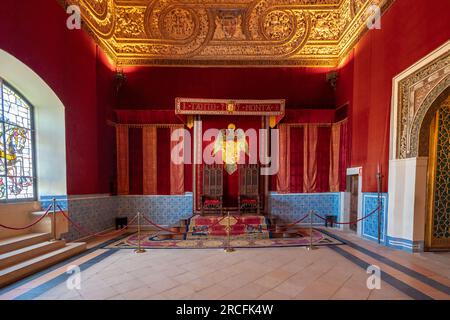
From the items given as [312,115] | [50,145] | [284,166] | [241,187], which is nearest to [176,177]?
[241,187]

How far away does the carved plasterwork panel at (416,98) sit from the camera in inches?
133

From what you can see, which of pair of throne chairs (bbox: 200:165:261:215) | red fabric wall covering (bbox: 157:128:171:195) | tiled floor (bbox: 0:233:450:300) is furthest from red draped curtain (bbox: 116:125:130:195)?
tiled floor (bbox: 0:233:450:300)

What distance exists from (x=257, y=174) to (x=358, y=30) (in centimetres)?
475

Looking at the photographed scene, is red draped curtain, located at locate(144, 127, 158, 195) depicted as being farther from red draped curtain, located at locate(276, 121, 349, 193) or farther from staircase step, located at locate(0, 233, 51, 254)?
red draped curtain, located at locate(276, 121, 349, 193)

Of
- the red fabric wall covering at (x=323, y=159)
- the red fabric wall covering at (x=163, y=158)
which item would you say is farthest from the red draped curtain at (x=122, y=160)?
the red fabric wall covering at (x=323, y=159)

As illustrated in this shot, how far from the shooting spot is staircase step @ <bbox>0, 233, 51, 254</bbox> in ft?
10.7

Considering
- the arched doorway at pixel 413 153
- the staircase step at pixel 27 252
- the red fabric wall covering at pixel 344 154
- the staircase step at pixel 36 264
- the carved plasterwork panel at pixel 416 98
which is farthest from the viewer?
the red fabric wall covering at pixel 344 154

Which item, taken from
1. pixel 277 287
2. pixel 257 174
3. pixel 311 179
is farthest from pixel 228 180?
pixel 277 287

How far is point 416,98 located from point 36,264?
728 cm

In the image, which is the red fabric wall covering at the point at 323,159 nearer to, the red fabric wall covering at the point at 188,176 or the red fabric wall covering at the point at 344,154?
the red fabric wall covering at the point at 344,154

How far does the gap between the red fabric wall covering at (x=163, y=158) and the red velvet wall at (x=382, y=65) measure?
5492 mm

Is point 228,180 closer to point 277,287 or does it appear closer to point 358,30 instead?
point 277,287

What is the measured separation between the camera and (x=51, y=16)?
4.07 m

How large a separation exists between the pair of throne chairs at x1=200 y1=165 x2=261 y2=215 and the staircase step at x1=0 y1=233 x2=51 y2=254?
142 inches
